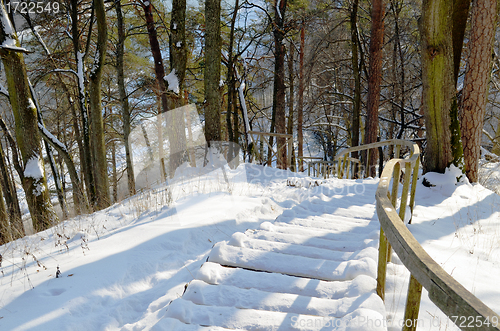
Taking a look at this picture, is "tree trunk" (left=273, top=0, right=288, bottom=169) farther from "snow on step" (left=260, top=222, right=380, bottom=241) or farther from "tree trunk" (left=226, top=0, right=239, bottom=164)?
"snow on step" (left=260, top=222, right=380, bottom=241)

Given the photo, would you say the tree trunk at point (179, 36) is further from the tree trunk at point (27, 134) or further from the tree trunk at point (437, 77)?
the tree trunk at point (437, 77)

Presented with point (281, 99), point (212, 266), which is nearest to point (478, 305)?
point (212, 266)

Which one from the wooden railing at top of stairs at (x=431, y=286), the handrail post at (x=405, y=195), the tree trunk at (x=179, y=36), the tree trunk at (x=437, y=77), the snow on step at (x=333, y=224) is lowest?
the snow on step at (x=333, y=224)

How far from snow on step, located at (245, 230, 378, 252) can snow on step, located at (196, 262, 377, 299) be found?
663mm

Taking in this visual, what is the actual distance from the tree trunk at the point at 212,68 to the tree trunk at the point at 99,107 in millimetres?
2924

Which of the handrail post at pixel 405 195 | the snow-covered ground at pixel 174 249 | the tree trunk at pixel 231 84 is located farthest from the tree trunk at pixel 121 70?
the handrail post at pixel 405 195

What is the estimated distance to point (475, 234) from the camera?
380cm

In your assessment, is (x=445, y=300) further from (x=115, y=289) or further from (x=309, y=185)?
(x=309, y=185)

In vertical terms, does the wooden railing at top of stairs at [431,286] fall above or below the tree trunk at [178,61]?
below

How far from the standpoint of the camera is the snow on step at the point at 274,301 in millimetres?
1913

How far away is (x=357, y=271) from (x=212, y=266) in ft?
3.99

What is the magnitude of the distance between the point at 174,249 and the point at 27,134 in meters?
5.30

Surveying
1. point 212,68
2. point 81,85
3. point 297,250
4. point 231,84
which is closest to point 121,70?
point 81,85

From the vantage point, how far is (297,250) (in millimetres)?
2811
